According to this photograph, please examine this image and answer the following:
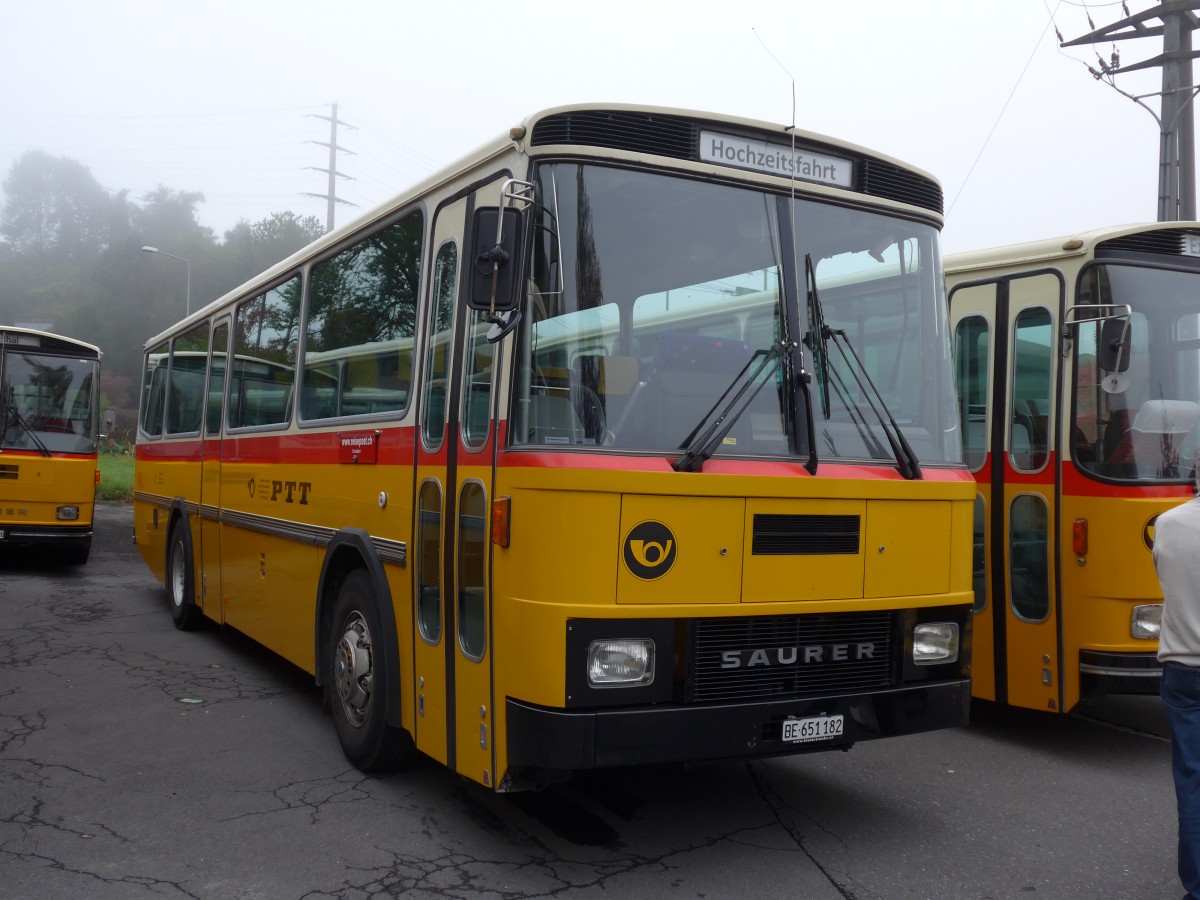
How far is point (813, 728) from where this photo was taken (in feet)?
14.7

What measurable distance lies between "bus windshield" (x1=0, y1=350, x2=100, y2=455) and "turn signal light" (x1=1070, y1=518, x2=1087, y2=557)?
11.8 m

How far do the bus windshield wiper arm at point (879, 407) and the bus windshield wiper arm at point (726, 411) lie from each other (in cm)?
31

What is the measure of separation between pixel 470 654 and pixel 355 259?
2800 mm

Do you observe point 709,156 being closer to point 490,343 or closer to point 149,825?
point 490,343

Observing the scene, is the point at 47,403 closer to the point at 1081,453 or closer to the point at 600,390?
the point at 600,390

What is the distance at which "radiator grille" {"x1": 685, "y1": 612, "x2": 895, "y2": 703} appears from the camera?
4.32 metres

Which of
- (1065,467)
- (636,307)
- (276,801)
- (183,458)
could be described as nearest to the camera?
(636,307)

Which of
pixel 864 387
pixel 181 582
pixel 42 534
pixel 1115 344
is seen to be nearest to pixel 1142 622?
pixel 1115 344

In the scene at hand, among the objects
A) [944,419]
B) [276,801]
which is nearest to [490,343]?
[944,419]

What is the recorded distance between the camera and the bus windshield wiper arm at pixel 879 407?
4.74m

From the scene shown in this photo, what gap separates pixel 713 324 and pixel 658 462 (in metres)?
0.69

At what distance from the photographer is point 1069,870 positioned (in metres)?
4.63

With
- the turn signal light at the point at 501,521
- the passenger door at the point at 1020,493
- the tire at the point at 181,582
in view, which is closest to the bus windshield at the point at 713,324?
the turn signal light at the point at 501,521

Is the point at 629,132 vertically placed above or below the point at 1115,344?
above
